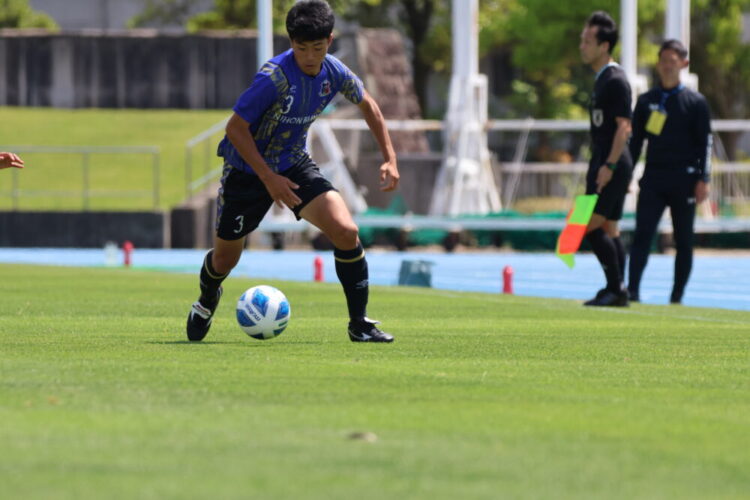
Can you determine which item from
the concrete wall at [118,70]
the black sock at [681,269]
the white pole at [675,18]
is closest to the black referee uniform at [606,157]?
the black sock at [681,269]

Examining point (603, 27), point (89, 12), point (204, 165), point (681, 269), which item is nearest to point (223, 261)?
point (603, 27)

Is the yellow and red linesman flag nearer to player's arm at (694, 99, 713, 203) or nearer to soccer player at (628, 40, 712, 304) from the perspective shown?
soccer player at (628, 40, 712, 304)

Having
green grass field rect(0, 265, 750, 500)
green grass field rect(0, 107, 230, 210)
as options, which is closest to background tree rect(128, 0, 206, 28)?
green grass field rect(0, 107, 230, 210)

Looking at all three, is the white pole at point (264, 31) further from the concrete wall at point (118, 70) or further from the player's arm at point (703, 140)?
the player's arm at point (703, 140)

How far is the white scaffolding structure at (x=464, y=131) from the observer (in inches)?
1173

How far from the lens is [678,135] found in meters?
14.4

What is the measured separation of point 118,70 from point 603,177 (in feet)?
107

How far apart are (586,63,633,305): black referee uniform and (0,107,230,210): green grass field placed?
20.6 metres

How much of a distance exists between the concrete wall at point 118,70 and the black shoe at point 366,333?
34852 millimetres

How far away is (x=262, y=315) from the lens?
950 cm

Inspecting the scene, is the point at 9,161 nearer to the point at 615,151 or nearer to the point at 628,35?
the point at 615,151

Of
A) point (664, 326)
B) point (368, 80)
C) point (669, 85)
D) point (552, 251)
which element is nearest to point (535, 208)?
point (552, 251)

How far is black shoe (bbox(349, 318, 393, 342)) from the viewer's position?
946 centimetres

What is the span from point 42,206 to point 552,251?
35.0ft
